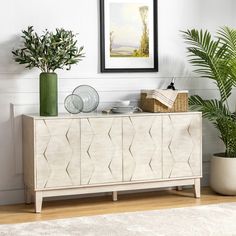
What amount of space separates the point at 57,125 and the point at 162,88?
1195 mm

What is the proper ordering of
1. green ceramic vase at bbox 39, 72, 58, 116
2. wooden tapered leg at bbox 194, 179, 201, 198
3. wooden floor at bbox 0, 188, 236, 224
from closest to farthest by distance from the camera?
wooden floor at bbox 0, 188, 236, 224
green ceramic vase at bbox 39, 72, 58, 116
wooden tapered leg at bbox 194, 179, 201, 198

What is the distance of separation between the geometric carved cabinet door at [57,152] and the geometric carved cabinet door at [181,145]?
29.8 inches

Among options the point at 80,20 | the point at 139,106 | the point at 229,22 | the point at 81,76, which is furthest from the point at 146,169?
the point at 229,22

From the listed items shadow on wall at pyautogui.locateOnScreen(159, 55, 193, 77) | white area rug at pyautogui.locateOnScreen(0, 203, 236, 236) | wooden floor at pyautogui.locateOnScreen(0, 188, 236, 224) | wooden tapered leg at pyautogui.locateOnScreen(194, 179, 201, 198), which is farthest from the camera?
shadow on wall at pyautogui.locateOnScreen(159, 55, 193, 77)

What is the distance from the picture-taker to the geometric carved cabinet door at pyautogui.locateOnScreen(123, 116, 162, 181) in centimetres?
441

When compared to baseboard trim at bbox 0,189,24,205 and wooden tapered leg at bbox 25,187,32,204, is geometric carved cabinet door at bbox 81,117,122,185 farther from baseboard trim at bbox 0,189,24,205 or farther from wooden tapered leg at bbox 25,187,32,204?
baseboard trim at bbox 0,189,24,205

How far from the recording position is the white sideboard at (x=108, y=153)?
4.18 m

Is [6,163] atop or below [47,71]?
below

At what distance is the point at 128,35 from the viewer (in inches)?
189

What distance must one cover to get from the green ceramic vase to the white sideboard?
95mm

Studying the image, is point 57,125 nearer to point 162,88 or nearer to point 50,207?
point 50,207

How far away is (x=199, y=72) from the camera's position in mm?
5062

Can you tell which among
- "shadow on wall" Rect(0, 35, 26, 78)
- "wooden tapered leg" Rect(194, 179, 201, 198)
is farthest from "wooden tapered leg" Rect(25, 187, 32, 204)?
"wooden tapered leg" Rect(194, 179, 201, 198)

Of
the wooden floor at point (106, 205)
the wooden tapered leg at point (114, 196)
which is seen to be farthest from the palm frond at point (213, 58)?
the wooden tapered leg at point (114, 196)
